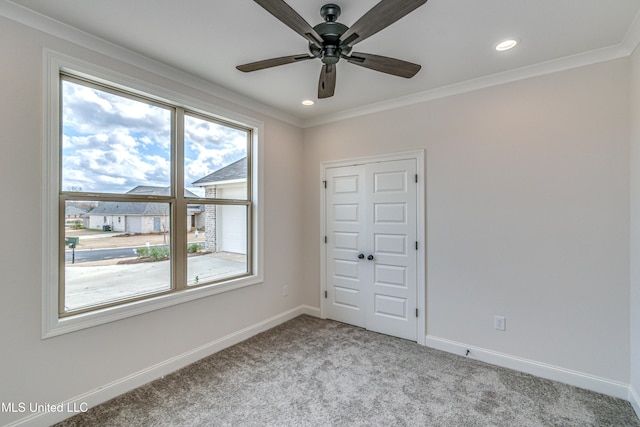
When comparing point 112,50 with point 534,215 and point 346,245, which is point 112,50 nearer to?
point 346,245

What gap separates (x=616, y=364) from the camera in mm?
2217

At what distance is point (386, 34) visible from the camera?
206 centimetres

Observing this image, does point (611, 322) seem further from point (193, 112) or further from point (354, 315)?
point (193, 112)

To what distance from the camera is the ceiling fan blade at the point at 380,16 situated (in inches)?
52.0

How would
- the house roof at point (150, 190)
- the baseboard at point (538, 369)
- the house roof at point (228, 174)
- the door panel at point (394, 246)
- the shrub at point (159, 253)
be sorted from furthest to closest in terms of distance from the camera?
the door panel at point (394, 246), the house roof at point (228, 174), the shrub at point (159, 253), the house roof at point (150, 190), the baseboard at point (538, 369)

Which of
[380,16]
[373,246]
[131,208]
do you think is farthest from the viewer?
[373,246]

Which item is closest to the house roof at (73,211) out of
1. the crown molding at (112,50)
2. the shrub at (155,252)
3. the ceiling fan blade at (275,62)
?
the shrub at (155,252)

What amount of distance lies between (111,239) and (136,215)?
0.88 ft

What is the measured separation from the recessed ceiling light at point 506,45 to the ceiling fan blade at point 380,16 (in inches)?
49.2

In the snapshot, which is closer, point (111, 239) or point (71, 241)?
point (71, 241)

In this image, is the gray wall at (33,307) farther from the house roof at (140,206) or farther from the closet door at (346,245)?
the closet door at (346,245)

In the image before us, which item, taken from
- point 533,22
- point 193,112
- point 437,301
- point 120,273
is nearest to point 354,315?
point 437,301

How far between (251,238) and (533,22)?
3.17 meters

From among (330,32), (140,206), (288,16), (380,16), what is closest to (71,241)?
(140,206)
